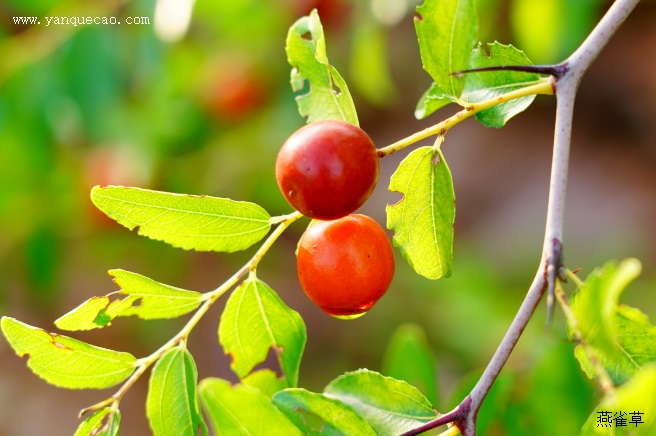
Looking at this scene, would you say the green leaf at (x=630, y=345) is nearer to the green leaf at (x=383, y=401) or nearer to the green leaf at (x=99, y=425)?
the green leaf at (x=383, y=401)

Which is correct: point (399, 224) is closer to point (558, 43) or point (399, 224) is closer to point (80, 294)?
point (558, 43)

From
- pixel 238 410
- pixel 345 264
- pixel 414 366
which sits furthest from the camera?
pixel 414 366

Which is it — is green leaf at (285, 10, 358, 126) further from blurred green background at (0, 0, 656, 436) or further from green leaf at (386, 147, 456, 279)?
blurred green background at (0, 0, 656, 436)

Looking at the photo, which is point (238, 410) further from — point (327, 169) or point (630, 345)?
point (630, 345)

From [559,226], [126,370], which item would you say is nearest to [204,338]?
[126,370]

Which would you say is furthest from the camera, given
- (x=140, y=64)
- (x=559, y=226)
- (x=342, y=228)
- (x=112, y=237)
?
(x=112, y=237)

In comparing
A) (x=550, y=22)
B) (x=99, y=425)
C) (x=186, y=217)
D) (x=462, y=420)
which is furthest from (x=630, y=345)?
(x=550, y=22)
